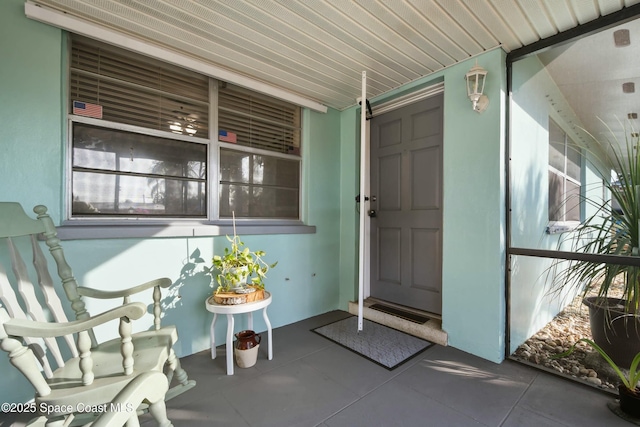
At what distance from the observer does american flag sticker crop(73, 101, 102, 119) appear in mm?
1888

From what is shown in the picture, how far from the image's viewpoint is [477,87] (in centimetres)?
211

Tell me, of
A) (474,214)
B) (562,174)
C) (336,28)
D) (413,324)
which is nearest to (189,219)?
(336,28)

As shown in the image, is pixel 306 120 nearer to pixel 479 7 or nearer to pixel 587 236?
pixel 479 7

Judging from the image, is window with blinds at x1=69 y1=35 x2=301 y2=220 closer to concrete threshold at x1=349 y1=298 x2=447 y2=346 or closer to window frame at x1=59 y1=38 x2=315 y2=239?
window frame at x1=59 y1=38 x2=315 y2=239

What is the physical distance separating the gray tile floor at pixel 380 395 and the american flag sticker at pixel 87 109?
1.94 m

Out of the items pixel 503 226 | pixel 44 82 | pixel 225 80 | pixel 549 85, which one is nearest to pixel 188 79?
pixel 225 80

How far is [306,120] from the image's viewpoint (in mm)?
3059

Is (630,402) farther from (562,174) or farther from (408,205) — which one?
(562,174)

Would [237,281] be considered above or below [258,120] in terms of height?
below

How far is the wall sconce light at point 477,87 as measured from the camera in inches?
83.0

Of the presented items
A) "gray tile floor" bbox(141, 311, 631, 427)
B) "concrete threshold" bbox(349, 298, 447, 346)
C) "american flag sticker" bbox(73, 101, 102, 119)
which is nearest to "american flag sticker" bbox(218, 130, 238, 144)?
"american flag sticker" bbox(73, 101, 102, 119)

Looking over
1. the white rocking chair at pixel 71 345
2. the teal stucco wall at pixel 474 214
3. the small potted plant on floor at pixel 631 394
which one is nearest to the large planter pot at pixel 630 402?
the small potted plant on floor at pixel 631 394

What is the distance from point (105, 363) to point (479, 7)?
290 cm

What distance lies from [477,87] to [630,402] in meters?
2.16
